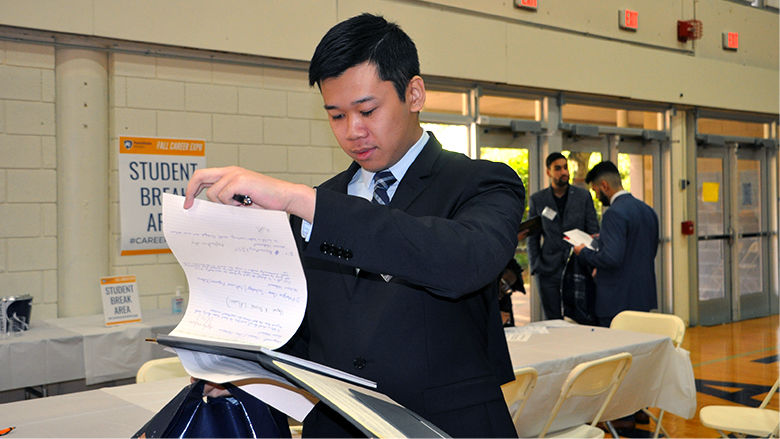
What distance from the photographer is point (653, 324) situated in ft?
13.4

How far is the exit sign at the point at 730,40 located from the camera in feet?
28.4

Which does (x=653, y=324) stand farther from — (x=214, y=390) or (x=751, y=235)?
(x=751, y=235)

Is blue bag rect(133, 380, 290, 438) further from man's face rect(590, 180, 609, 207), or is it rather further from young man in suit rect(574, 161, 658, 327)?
man's face rect(590, 180, 609, 207)

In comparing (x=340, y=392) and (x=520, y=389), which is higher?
(x=340, y=392)

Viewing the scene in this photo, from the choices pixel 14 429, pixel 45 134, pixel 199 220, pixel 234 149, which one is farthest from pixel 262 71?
pixel 199 220

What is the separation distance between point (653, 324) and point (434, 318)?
342 centimetres

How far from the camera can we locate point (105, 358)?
12.3 feet

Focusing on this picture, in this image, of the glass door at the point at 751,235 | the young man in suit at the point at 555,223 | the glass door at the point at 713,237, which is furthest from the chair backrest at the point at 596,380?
the glass door at the point at 751,235

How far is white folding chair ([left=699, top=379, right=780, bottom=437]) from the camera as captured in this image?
2.91m

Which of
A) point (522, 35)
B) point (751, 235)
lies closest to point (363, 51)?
point (522, 35)

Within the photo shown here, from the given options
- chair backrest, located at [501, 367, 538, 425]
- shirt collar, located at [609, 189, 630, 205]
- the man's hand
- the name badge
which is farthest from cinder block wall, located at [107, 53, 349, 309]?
the man's hand

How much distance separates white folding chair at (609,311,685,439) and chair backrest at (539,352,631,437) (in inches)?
33.4

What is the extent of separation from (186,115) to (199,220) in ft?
13.7

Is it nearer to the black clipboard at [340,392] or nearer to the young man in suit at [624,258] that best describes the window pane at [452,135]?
the young man in suit at [624,258]
